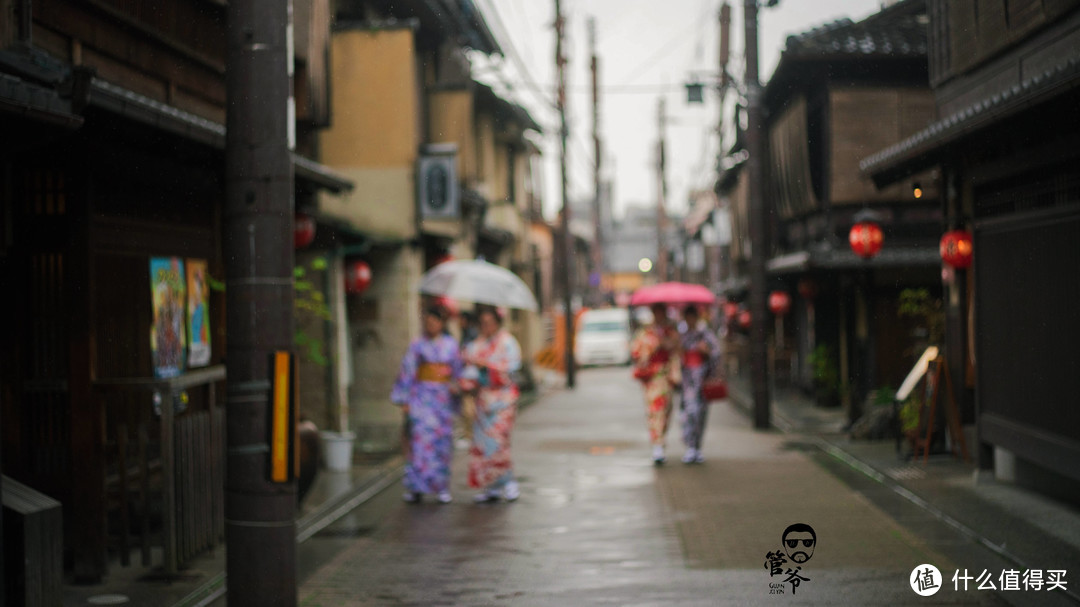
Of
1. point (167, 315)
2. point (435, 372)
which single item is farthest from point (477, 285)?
point (167, 315)

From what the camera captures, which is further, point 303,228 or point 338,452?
point 338,452

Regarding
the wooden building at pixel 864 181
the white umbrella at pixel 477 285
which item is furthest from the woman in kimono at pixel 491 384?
the wooden building at pixel 864 181

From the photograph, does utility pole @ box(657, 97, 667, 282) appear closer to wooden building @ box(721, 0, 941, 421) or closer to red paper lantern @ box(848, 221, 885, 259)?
wooden building @ box(721, 0, 941, 421)

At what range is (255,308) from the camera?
5.50 m

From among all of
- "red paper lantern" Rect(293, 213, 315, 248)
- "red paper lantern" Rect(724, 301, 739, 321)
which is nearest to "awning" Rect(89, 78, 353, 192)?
"red paper lantern" Rect(293, 213, 315, 248)

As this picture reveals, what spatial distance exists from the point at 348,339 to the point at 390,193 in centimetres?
241

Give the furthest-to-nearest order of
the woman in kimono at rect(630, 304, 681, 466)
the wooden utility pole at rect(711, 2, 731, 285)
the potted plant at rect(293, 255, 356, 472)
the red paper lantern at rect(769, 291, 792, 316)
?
the red paper lantern at rect(769, 291, 792, 316) < the wooden utility pole at rect(711, 2, 731, 285) < the woman in kimono at rect(630, 304, 681, 466) < the potted plant at rect(293, 255, 356, 472)

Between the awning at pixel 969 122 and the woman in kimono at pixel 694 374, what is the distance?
2924 mm

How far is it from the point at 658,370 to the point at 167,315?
687 centimetres

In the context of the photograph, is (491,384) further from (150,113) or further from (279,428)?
(279,428)

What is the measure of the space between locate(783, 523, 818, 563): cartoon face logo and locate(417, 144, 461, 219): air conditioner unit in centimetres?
969

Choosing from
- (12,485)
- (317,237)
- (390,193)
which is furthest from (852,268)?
(12,485)

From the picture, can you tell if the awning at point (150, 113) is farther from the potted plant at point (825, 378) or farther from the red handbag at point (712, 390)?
the potted plant at point (825, 378)

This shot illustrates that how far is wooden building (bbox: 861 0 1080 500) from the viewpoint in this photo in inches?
369
